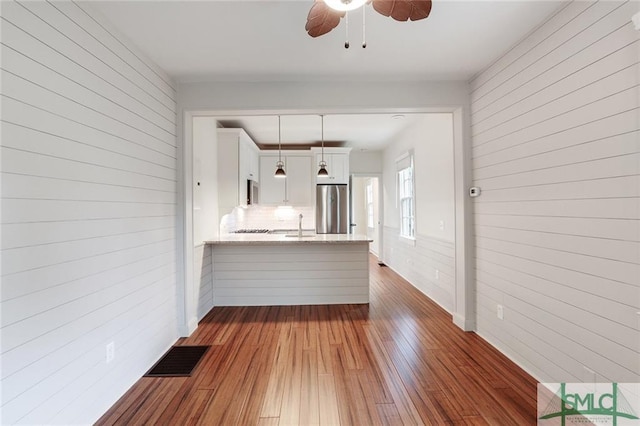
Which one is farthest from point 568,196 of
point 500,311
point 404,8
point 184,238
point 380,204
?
point 380,204

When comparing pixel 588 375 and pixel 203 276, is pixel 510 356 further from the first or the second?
pixel 203 276

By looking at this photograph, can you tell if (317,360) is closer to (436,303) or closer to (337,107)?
(436,303)

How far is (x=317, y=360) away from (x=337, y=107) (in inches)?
99.4

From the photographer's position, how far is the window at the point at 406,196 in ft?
16.5

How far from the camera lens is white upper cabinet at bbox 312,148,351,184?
5859 mm

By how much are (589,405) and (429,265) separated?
251 cm

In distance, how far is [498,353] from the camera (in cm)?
255

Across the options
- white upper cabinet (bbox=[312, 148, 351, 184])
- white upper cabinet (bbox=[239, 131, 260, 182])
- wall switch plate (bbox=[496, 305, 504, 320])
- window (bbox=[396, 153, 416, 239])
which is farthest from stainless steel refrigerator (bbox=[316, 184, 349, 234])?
wall switch plate (bbox=[496, 305, 504, 320])

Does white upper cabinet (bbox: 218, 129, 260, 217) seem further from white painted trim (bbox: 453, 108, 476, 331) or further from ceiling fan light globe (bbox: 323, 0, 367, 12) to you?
ceiling fan light globe (bbox: 323, 0, 367, 12)

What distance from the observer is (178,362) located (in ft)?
8.13

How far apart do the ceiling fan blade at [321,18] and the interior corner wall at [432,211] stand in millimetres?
2433

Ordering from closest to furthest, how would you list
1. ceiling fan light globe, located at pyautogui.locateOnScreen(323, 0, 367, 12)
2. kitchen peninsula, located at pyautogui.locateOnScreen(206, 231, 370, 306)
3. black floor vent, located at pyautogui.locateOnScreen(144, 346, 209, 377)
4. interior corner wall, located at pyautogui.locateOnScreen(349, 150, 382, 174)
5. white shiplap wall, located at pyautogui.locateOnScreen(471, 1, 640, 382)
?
ceiling fan light globe, located at pyautogui.locateOnScreen(323, 0, 367, 12) < white shiplap wall, located at pyautogui.locateOnScreen(471, 1, 640, 382) < black floor vent, located at pyautogui.locateOnScreen(144, 346, 209, 377) < kitchen peninsula, located at pyautogui.locateOnScreen(206, 231, 370, 306) < interior corner wall, located at pyautogui.locateOnScreen(349, 150, 382, 174)

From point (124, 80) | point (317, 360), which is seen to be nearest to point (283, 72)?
point (124, 80)

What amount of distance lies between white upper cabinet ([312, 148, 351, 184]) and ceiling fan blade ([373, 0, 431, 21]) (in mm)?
4377
